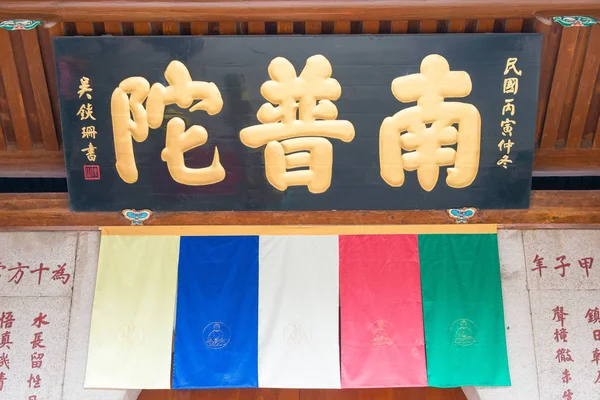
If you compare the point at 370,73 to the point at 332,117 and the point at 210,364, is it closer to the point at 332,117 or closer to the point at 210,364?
the point at 332,117

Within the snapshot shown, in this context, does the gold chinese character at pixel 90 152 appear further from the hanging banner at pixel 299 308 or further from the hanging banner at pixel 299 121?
the hanging banner at pixel 299 308

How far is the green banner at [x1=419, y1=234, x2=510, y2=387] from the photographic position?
5.52 metres

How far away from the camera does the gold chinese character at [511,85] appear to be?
207 inches

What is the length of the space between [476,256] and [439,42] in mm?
1798

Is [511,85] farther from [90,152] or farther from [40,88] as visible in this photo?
[40,88]

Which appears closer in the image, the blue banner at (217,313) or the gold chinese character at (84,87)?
the gold chinese character at (84,87)

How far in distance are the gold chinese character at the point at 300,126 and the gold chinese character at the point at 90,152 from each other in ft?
3.80

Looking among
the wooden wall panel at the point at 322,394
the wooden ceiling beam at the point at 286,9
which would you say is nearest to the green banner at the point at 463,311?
the wooden wall panel at the point at 322,394

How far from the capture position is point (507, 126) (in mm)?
5355

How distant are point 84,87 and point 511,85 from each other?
3238 mm

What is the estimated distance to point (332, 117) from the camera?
5320 mm

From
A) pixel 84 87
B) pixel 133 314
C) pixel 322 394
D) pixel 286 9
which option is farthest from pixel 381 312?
pixel 84 87

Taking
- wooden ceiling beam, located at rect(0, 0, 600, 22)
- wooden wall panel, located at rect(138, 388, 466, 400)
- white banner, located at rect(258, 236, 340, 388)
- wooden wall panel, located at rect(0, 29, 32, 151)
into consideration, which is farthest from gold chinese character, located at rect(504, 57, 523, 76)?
wooden wall panel, located at rect(0, 29, 32, 151)

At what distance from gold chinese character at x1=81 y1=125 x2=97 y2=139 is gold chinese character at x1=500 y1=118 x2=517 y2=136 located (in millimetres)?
3147
